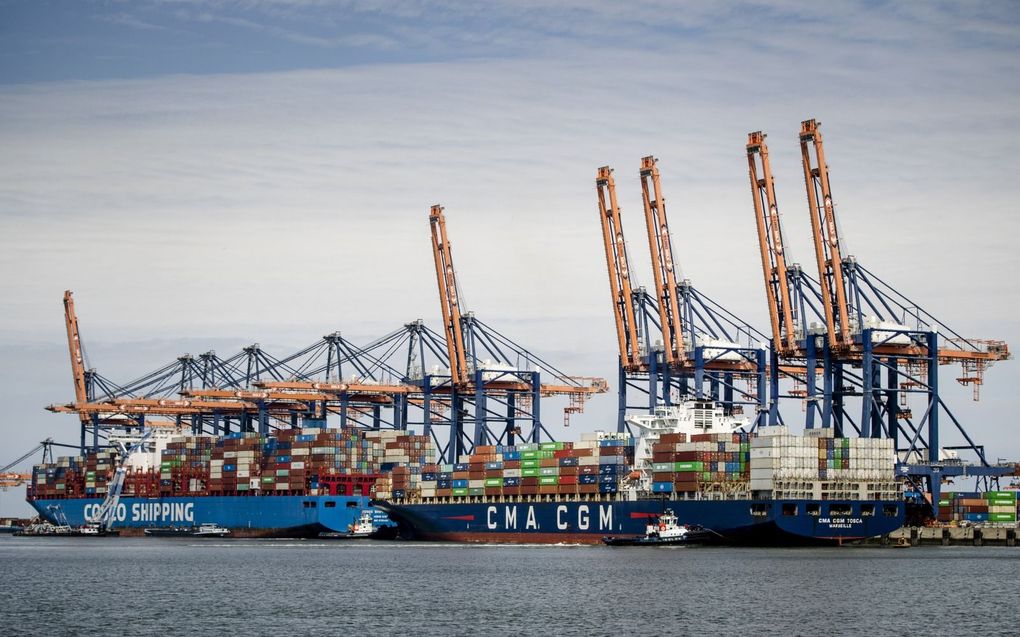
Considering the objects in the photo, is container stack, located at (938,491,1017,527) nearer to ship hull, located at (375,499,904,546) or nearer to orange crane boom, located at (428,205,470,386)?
ship hull, located at (375,499,904,546)

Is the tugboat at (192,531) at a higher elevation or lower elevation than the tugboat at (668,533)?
higher

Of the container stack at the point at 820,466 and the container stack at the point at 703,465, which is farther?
the container stack at the point at 703,465

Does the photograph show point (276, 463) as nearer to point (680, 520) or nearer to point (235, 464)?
point (235, 464)

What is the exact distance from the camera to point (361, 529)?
123 meters

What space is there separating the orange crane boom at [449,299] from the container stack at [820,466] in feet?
122

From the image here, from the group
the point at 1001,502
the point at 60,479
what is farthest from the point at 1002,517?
the point at 60,479

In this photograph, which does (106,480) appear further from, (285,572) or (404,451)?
(285,572)

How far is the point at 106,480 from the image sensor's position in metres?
146

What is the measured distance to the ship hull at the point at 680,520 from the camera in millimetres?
90688

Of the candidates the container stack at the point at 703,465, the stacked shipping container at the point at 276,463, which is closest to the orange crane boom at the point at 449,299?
the stacked shipping container at the point at 276,463

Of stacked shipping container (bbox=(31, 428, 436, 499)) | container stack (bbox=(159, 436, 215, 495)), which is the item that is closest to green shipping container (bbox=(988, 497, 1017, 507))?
stacked shipping container (bbox=(31, 428, 436, 499))

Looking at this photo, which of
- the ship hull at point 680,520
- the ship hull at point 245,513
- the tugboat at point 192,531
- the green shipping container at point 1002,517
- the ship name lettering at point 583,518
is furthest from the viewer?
the tugboat at point 192,531

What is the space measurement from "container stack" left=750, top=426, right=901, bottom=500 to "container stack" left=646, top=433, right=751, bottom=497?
5.20ft

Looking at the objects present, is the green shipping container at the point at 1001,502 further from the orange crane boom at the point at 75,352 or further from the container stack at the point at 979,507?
the orange crane boom at the point at 75,352
